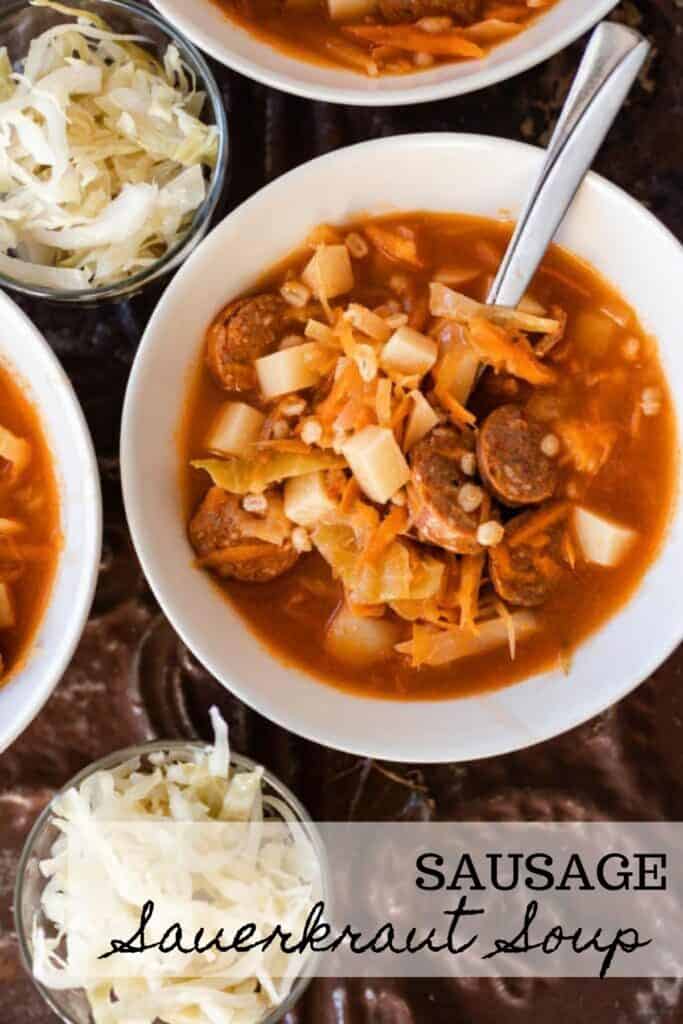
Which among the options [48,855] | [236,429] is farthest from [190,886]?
[236,429]

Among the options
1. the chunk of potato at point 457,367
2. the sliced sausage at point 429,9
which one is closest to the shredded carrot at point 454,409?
the chunk of potato at point 457,367

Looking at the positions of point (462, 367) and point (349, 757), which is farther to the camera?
point (349, 757)

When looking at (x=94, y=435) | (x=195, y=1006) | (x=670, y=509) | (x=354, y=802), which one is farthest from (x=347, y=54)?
(x=195, y=1006)

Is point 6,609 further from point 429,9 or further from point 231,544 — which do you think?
point 429,9

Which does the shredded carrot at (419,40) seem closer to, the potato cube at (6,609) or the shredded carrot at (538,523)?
the shredded carrot at (538,523)

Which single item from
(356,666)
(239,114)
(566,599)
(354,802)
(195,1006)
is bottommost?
(195,1006)

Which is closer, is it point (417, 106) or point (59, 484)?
point (59, 484)

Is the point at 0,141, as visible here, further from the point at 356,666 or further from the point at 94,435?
the point at 356,666
